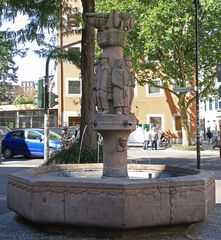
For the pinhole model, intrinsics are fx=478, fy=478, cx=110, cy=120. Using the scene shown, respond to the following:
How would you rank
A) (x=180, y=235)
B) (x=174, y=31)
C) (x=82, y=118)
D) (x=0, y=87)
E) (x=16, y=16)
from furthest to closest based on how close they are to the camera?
1. (x=0, y=87)
2. (x=174, y=31)
3. (x=82, y=118)
4. (x=16, y=16)
5. (x=180, y=235)

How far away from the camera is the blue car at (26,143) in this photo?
82.5 feet

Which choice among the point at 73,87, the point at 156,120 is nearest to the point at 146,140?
the point at 156,120

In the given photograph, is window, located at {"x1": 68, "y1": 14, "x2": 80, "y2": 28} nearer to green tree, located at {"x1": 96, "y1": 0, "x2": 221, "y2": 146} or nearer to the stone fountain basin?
the stone fountain basin

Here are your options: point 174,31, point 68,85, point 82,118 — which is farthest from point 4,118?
point 82,118

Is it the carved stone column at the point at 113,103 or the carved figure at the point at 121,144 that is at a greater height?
the carved stone column at the point at 113,103

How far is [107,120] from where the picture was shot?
7871mm

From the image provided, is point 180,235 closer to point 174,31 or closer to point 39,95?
point 39,95

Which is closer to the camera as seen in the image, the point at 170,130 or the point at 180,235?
the point at 180,235

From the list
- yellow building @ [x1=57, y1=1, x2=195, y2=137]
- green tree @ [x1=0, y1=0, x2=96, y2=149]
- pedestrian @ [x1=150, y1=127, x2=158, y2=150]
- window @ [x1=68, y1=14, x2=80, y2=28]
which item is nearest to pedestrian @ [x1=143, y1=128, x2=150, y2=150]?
pedestrian @ [x1=150, y1=127, x2=158, y2=150]

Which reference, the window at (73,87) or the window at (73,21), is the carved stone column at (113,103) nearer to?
the window at (73,21)

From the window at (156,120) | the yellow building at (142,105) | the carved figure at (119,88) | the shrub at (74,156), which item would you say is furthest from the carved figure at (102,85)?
the window at (156,120)

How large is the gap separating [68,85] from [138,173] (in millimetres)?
37285

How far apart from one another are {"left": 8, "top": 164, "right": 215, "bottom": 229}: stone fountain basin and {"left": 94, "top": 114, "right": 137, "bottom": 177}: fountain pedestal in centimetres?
133

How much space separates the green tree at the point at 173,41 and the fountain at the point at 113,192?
864 inches
